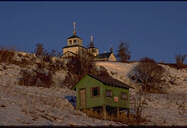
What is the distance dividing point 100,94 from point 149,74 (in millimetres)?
27823

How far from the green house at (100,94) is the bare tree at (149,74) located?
22578mm

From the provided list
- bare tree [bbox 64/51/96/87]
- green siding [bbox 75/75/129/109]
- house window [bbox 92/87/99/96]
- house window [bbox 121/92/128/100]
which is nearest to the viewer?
green siding [bbox 75/75/129/109]

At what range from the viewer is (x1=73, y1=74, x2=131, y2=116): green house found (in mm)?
30250

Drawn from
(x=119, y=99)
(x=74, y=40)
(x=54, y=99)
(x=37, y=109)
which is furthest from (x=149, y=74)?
(x=74, y=40)

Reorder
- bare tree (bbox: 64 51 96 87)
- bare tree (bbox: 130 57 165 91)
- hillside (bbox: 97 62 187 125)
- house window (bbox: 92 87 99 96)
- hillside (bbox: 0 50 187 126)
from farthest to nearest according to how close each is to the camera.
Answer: bare tree (bbox: 130 57 165 91)
bare tree (bbox: 64 51 96 87)
hillside (bbox: 97 62 187 125)
house window (bbox: 92 87 99 96)
hillside (bbox: 0 50 187 126)

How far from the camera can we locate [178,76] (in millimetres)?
60719

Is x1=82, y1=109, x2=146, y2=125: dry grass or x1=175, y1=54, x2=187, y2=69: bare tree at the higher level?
x1=175, y1=54, x2=187, y2=69: bare tree

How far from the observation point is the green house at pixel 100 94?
30.2 m

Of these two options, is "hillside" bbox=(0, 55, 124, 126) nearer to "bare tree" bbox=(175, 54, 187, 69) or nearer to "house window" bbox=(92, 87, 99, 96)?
"house window" bbox=(92, 87, 99, 96)

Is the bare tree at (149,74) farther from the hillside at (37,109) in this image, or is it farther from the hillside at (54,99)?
the hillside at (37,109)

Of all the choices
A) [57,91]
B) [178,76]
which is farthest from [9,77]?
[178,76]

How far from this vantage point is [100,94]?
30.2 m

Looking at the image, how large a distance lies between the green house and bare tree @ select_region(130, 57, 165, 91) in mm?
22578

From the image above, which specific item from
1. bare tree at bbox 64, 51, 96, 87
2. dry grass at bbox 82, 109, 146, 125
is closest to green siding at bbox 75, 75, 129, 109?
dry grass at bbox 82, 109, 146, 125
